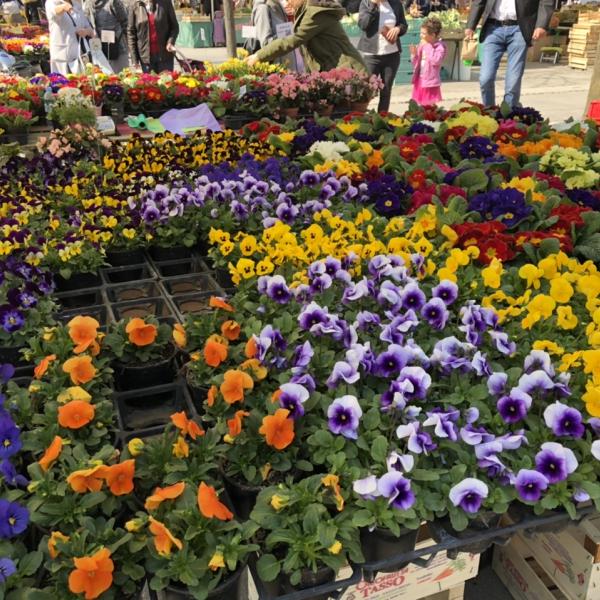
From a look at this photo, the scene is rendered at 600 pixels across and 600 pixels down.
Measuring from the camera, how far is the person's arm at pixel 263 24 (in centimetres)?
796

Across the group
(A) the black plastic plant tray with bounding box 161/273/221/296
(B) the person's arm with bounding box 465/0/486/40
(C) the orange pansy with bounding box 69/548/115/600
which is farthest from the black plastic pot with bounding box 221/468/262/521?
(B) the person's arm with bounding box 465/0/486/40

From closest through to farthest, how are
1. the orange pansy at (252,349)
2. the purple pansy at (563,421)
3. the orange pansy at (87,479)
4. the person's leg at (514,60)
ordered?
1. the orange pansy at (87,479)
2. the purple pansy at (563,421)
3. the orange pansy at (252,349)
4. the person's leg at (514,60)

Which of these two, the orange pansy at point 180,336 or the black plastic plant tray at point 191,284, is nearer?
the orange pansy at point 180,336

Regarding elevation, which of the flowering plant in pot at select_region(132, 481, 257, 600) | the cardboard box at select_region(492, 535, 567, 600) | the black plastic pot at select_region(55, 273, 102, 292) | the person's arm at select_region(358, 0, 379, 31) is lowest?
the cardboard box at select_region(492, 535, 567, 600)

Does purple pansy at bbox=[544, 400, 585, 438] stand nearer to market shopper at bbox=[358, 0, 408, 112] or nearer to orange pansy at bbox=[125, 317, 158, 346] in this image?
orange pansy at bbox=[125, 317, 158, 346]

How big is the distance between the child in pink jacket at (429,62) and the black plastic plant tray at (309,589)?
7.33 meters

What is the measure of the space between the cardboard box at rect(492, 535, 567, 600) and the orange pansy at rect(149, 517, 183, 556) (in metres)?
1.44

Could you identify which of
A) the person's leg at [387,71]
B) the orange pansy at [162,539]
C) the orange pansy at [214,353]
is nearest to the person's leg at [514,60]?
the person's leg at [387,71]

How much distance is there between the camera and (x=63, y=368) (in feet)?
6.64

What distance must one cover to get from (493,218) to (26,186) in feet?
8.75

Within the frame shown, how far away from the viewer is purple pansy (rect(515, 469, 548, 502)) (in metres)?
1.70

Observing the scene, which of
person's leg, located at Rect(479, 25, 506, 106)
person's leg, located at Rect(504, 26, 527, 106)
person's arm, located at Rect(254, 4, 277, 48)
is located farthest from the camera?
person's arm, located at Rect(254, 4, 277, 48)

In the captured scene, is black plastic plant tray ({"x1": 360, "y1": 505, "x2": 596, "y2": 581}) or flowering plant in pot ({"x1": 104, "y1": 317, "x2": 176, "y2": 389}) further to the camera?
flowering plant in pot ({"x1": 104, "y1": 317, "x2": 176, "y2": 389})

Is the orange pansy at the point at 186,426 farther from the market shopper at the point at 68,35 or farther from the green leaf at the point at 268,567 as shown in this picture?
the market shopper at the point at 68,35
